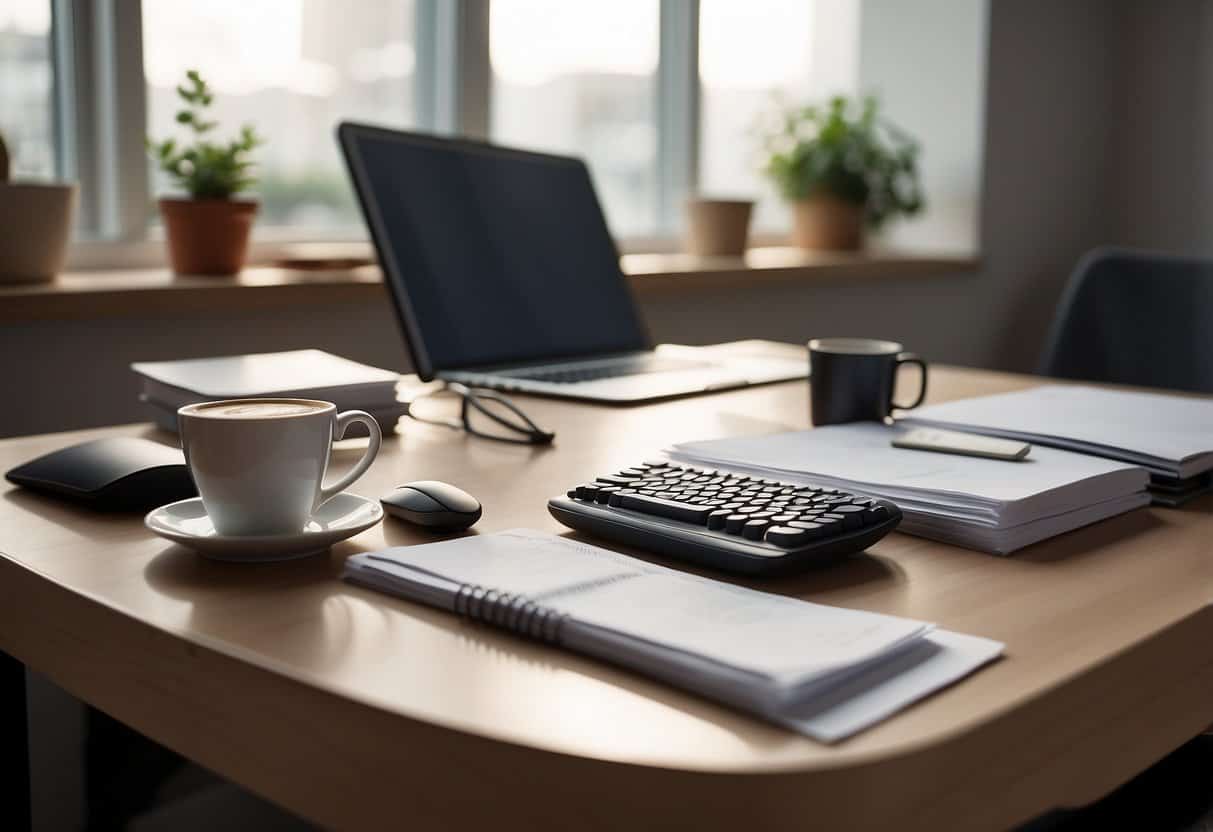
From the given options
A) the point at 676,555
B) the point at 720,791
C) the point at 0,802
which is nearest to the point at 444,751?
the point at 720,791

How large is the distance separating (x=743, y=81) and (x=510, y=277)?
5.50 feet

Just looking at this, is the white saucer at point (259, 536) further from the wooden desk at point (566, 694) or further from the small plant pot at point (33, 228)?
the small plant pot at point (33, 228)

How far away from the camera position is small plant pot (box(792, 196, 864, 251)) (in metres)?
2.80

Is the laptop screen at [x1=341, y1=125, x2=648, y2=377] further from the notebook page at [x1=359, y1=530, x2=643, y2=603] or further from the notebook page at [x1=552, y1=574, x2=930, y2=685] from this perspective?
the notebook page at [x1=552, y1=574, x2=930, y2=685]

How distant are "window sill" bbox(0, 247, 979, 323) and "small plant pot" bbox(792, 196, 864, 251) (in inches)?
8.0

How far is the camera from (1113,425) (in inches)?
39.9

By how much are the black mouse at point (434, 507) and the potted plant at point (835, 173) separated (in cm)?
217

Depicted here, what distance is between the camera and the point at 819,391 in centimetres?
108

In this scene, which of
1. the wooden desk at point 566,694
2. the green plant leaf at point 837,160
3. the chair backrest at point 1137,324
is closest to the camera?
the wooden desk at point 566,694

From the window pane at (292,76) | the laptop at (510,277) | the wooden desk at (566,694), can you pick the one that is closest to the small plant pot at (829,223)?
the window pane at (292,76)

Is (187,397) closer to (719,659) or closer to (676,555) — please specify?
(676,555)

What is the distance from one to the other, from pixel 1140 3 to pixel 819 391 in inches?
107

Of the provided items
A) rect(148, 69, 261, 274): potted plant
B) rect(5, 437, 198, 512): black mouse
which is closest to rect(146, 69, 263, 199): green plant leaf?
rect(148, 69, 261, 274): potted plant

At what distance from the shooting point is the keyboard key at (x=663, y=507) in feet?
2.25
